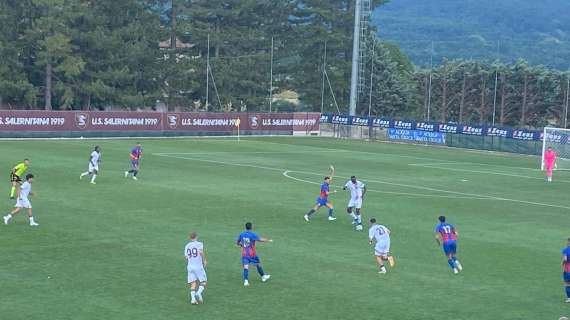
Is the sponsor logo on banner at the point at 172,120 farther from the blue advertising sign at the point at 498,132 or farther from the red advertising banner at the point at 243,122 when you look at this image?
the blue advertising sign at the point at 498,132

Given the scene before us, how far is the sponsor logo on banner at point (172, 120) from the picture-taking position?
3078 inches

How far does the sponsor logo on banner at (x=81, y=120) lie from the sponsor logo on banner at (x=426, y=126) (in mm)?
29050

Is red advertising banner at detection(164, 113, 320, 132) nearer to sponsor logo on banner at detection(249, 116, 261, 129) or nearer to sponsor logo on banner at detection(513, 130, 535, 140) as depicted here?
sponsor logo on banner at detection(249, 116, 261, 129)

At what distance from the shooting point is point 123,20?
313ft

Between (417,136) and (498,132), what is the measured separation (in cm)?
840

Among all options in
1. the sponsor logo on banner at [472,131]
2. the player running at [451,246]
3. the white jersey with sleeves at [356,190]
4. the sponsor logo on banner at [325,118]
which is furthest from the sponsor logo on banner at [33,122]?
the player running at [451,246]

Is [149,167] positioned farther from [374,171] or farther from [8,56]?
[8,56]

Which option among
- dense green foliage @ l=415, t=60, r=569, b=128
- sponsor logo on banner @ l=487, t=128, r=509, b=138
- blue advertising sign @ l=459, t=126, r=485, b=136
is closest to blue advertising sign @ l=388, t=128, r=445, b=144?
blue advertising sign @ l=459, t=126, r=485, b=136

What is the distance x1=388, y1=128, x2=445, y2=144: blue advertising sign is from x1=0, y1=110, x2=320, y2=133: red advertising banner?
9366 mm

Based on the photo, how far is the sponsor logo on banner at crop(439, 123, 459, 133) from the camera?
7762cm

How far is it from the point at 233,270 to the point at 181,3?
262ft

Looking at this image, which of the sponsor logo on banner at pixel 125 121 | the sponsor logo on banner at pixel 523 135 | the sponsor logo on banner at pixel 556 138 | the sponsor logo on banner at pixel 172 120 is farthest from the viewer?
the sponsor logo on banner at pixel 172 120

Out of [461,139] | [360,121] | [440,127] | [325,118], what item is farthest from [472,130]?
[325,118]

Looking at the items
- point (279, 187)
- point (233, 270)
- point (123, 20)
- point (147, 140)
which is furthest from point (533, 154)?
point (233, 270)
